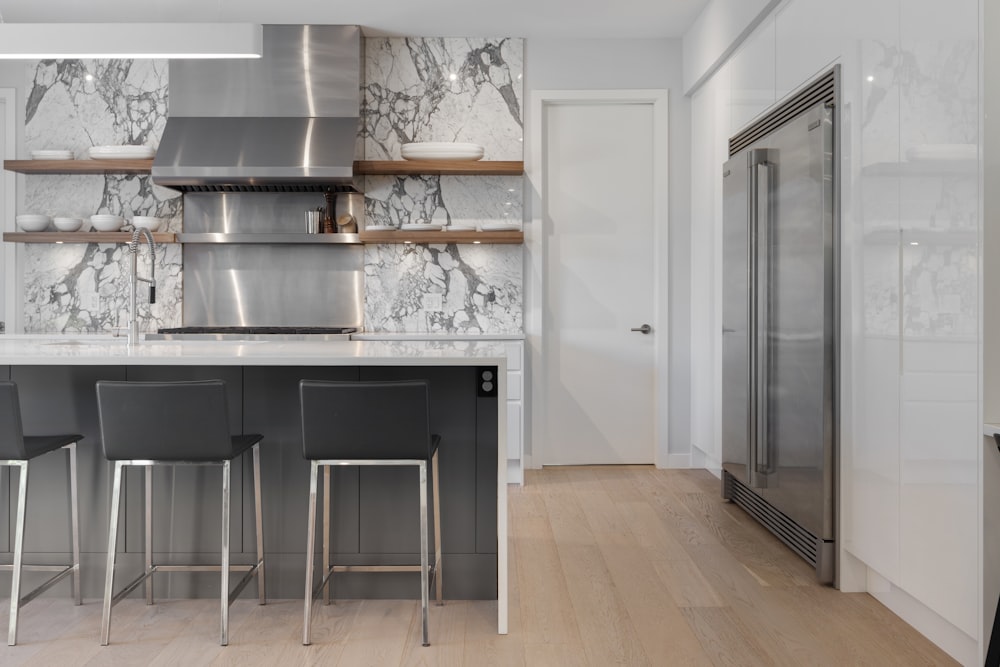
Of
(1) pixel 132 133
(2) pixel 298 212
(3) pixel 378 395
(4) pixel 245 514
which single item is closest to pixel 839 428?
(3) pixel 378 395

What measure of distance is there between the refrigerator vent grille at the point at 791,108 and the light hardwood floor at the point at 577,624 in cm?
190

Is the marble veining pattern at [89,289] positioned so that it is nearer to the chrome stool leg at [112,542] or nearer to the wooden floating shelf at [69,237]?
the wooden floating shelf at [69,237]

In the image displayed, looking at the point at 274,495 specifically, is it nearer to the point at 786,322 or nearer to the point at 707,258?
the point at 786,322

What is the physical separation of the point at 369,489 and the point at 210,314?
2812 millimetres

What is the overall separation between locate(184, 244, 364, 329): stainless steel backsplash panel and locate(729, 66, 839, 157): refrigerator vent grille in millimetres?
2742

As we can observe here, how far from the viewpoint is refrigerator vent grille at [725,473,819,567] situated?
3.12 meters

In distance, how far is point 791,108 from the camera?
335cm

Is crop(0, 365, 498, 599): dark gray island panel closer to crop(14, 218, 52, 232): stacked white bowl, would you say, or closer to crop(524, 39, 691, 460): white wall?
crop(524, 39, 691, 460): white wall

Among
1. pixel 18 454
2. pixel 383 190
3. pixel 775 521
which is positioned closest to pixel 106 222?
pixel 383 190

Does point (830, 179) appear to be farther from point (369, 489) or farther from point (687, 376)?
point (687, 376)

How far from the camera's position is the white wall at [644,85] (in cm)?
511

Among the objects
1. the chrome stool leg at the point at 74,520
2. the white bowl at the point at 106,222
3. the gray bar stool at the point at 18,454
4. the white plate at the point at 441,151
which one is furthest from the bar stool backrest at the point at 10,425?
the white plate at the point at 441,151

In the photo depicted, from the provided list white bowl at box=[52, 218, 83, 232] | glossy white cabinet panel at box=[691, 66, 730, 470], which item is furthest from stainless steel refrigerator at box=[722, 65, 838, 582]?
white bowl at box=[52, 218, 83, 232]

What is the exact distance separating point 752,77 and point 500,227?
1.72m
